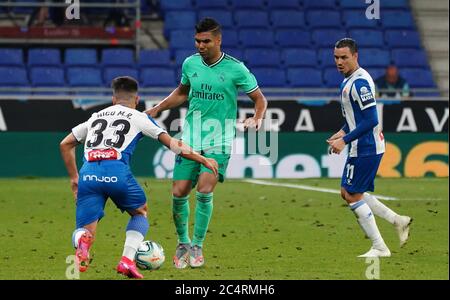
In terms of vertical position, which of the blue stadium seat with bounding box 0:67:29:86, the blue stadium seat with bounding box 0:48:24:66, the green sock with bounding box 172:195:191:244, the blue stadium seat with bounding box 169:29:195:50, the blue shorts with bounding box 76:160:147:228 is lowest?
the green sock with bounding box 172:195:191:244

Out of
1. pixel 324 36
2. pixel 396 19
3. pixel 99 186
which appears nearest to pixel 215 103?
pixel 99 186

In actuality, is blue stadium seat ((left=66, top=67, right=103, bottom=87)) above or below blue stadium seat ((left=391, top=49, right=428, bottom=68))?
below

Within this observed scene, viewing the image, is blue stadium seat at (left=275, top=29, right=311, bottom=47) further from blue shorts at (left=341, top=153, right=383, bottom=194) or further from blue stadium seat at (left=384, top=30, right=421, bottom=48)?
blue shorts at (left=341, top=153, right=383, bottom=194)

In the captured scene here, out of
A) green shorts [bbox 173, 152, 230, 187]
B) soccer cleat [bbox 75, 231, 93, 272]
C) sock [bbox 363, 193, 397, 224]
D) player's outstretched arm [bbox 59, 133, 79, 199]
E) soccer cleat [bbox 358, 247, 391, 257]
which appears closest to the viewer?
soccer cleat [bbox 75, 231, 93, 272]

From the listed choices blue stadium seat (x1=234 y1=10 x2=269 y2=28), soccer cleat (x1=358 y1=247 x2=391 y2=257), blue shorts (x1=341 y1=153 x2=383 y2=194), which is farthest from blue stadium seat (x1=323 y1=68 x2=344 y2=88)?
soccer cleat (x1=358 y1=247 x2=391 y2=257)

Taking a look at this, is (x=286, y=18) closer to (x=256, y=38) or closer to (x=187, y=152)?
(x=256, y=38)

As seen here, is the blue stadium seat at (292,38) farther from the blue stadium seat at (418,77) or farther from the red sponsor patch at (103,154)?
the red sponsor patch at (103,154)

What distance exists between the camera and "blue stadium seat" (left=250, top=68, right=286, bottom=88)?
24797 millimetres

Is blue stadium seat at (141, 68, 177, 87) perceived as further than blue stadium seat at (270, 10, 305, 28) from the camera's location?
No

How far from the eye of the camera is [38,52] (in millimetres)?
24344

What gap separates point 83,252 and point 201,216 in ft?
5.76

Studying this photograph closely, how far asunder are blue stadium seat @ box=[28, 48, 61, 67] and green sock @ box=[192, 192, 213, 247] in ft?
46.5

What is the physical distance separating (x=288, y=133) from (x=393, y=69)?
334 cm

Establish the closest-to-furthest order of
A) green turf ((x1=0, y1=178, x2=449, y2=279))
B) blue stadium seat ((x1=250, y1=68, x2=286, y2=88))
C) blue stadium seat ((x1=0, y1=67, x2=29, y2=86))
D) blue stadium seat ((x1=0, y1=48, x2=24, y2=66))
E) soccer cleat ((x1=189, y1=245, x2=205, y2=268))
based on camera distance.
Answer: green turf ((x1=0, y1=178, x2=449, y2=279)), soccer cleat ((x1=189, y1=245, x2=205, y2=268)), blue stadium seat ((x1=0, y1=67, x2=29, y2=86)), blue stadium seat ((x1=0, y1=48, x2=24, y2=66)), blue stadium seat ((x1=250, y1=68, x2=286, y2=88))
